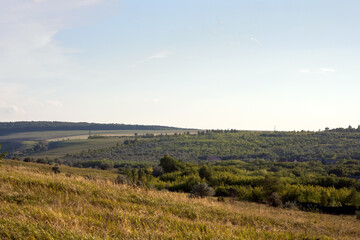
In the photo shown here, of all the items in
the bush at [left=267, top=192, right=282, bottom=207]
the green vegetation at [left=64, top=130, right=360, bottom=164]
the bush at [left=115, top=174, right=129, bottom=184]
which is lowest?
the green vegetation at [left=64, top=130, right=360, bottom=164]

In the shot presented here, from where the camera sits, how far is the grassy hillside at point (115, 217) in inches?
244

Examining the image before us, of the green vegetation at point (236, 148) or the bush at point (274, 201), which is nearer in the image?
the bush at point (274, 201)

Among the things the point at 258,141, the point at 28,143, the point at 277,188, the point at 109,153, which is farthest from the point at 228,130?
the point at 277,188

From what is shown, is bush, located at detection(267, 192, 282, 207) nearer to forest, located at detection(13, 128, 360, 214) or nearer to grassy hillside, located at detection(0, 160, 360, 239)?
forest, located at detection(13, 128, 360, 214)

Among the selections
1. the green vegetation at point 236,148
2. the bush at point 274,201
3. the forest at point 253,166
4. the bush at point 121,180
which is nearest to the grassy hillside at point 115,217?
the bush at point 121,180

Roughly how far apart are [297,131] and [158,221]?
156 m

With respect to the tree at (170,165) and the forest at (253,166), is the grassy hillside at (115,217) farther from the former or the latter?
the tree at (170,165)

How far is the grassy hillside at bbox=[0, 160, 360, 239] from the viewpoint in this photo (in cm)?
619

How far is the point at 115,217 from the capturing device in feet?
25.5

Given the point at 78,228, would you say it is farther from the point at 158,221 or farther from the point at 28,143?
the point at 28,143

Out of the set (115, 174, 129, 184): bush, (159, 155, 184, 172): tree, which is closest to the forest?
(159, 155, 184, 172): tree

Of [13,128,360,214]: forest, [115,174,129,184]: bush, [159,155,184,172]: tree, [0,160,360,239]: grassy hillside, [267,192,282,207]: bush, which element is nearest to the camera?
[0,160,360,239]: grassy hillside

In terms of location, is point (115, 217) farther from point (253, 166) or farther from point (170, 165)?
point (253, 166)

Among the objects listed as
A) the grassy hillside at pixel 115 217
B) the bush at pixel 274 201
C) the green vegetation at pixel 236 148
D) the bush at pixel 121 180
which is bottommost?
the green vegetation at pixel 236 148
